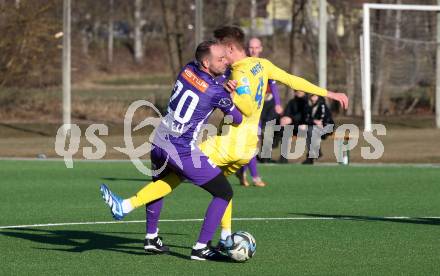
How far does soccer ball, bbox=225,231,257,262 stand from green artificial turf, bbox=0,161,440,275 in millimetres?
95

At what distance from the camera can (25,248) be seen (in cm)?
1122

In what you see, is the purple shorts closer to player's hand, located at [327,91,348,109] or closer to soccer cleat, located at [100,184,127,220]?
soccer cleat, located at [100,184,127,220]

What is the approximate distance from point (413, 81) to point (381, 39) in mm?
2250

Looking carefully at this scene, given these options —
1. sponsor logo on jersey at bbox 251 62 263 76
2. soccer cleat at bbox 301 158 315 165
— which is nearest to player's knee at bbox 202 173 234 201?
sponsor logo on jersey at bbox 251 62 263 76

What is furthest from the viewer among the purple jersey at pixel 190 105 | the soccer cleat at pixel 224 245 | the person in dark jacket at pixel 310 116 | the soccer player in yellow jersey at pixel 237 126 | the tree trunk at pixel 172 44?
the tree trunk at pixel 172 44

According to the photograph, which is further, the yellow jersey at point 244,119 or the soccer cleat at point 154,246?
the soccer cleat at point 154,246

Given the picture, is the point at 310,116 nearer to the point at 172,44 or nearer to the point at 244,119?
the point at 244,119

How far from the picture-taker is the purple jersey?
1008 centimetres

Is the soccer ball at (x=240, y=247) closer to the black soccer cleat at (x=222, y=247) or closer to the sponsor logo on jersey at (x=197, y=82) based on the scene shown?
the black soccer cleat at (x=222, y=247)

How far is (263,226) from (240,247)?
3.00m

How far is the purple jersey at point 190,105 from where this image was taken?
10.1 m

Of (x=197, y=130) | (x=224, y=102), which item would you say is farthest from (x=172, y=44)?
(x=224, y=102)

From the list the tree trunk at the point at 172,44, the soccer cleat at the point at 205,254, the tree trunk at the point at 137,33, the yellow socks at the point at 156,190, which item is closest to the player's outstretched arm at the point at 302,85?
the yellow socks at the point at 156,190

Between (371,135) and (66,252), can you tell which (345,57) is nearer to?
(371,135)
